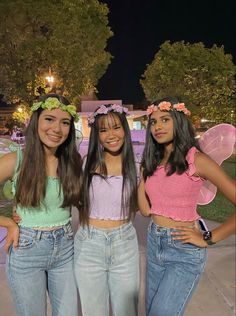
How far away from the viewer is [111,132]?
2.63 metres

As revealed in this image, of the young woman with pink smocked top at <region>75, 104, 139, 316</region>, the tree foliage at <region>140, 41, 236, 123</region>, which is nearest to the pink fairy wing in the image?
the young woman with pink smocked top at <region>75, 104, 139, 316</region>

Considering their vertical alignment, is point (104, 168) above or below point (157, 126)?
below

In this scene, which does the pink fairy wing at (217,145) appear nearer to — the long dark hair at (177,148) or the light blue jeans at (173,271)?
the long dark hair at (177,148)

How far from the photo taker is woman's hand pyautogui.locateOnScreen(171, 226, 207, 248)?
2.31 m

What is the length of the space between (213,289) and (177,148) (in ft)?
6.67

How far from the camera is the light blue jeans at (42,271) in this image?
229 cm

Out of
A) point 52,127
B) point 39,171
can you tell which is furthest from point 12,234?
point 52,127

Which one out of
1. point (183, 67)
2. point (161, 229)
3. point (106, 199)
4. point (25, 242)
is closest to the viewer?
point (25, 242)

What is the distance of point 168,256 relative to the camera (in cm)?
235

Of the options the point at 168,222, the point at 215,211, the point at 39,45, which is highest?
the point at 39,45

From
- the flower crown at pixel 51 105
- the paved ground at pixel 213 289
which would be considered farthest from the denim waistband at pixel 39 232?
the paved ground at pixel 213 289

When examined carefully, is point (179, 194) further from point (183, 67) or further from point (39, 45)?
point (183, 67)

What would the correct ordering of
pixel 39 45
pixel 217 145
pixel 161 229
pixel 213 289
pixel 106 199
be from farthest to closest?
pixel 39 45, pixel 213 289, pixel 217 145, pixel 106 199, pixel 161 229

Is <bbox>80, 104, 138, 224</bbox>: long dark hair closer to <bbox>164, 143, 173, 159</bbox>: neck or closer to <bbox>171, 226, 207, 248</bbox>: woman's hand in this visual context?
<bbox>164, 143, 173, 159</bbox>: neck
